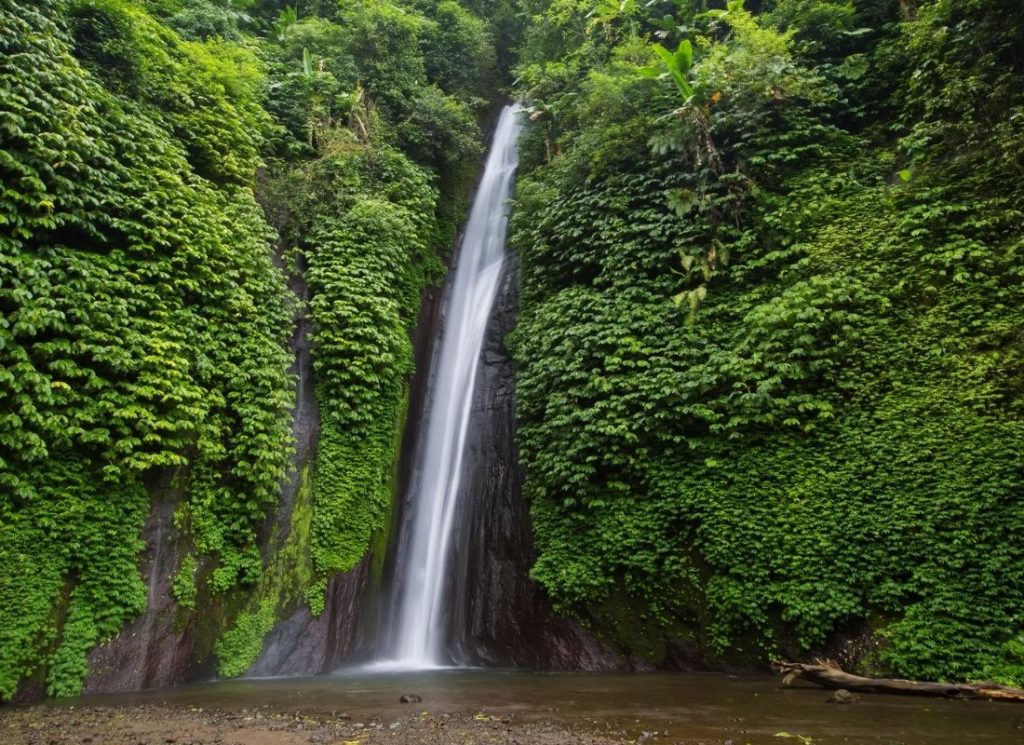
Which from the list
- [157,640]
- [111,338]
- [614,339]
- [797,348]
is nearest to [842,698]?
[797,348]

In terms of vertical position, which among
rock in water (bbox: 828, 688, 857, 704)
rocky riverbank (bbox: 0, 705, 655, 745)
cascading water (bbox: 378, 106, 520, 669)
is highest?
cascading water (bbox: 378, 106, 520, 669)

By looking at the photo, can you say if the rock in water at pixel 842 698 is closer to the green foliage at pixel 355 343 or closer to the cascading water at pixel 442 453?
the cascading water at pixel 442 453

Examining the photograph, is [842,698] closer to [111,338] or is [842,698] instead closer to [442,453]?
[442,453]

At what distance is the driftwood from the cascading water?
229 inches

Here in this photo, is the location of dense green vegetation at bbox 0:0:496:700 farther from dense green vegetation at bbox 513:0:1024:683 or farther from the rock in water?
the rock in water

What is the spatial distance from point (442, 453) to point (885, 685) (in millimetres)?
8353

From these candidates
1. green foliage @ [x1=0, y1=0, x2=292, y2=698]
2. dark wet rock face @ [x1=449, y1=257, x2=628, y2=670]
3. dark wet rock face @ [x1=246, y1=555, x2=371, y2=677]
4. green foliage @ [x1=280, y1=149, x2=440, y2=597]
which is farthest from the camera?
green foliage @ [x1=280, y1=149, x2=440, y2=597]

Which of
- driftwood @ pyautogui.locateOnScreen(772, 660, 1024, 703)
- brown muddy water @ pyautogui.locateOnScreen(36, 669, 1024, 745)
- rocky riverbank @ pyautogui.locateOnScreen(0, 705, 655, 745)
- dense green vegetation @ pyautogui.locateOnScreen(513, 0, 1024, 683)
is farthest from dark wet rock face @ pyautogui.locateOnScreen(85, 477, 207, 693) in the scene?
driftwood @ pyautogui.locateOnScreen(772, 660, 1024, 703)

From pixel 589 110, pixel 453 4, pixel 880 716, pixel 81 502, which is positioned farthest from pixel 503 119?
pixel 880 716

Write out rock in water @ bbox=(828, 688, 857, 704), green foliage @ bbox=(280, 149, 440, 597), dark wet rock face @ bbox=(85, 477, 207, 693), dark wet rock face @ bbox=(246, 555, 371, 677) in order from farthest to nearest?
green foliage @ bbox=(280, 149, 440, 597) → dark wet rock face @ bbox=(246, 555, 371, 677) → dark wet rock face @ bbox=(85, 477, 207, 693) → rock in water @ bbox=(828, 688, 857, 704)

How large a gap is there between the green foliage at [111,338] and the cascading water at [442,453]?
308 cm

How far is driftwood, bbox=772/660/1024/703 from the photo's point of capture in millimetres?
5375

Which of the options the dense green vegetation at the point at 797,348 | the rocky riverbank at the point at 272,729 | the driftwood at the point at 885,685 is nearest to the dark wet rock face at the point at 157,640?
the rocky riverbank at the point at 272,729

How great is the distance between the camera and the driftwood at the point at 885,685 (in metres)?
5.38
